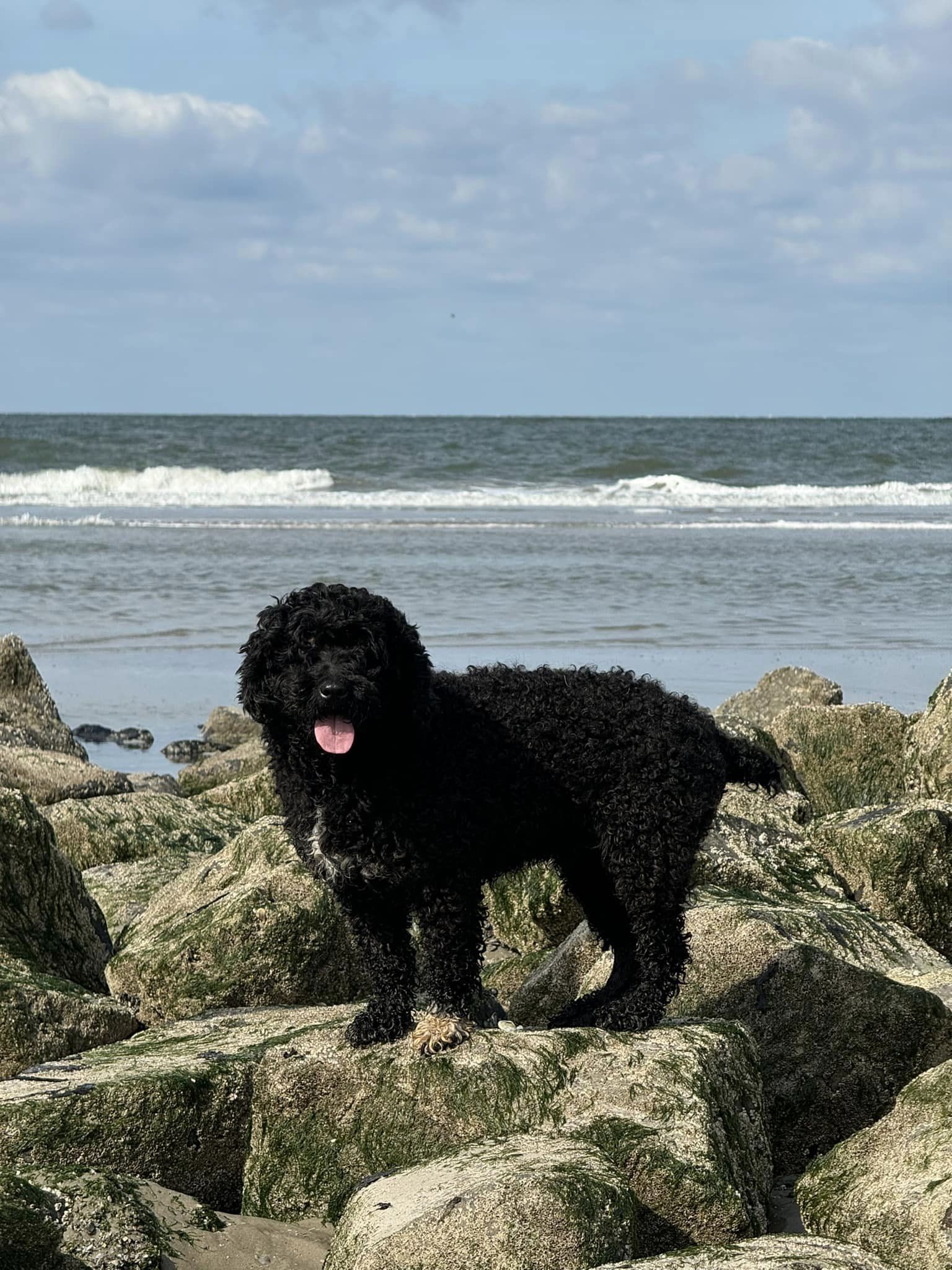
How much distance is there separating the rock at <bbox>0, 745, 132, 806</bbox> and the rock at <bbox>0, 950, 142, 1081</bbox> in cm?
328

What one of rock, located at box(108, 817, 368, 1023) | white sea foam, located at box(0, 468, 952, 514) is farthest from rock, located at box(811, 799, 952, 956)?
white sea foam, located at box(0, 468, 952, 514)

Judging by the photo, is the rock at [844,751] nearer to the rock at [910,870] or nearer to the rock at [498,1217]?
the rock at [910,870]

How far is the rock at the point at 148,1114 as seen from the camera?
15.8 ft

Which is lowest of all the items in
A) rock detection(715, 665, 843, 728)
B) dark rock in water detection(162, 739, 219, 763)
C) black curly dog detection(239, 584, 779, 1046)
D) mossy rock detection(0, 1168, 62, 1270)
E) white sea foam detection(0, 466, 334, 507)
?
dark rock in water detection(162, 739, 219, 763)

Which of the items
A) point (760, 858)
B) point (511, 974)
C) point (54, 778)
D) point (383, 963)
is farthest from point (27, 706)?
point (383, 963)

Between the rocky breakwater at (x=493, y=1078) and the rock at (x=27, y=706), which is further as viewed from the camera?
the rock at (x=27, y=706)

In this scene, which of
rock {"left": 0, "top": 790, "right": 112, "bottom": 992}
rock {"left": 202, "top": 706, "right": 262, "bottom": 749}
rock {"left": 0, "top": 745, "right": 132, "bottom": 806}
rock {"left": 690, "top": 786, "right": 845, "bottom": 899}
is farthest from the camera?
rock {"left": 202, "top": 706, "right": 262, "bottom": 749}

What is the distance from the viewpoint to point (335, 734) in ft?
15.7

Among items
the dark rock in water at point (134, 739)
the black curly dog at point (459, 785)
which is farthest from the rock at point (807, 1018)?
the dark rock in water at point (134, 739)

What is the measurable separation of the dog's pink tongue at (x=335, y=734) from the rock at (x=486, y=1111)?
1.12 metres

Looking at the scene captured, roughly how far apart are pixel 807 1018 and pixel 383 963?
5.78ft

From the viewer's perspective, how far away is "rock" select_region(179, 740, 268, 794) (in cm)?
1109

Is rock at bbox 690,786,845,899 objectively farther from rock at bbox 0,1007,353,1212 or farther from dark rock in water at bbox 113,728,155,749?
dark rock in water at bbox 113,728,155,749

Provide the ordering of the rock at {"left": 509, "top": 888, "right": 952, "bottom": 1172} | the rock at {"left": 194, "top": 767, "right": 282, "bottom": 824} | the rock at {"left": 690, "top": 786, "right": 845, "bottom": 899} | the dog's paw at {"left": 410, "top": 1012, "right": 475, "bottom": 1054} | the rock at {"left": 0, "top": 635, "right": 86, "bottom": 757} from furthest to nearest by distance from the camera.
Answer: the rock at {"left": 0, "top": 635, "right": 86, "bottom": 757}, the rock at {"left": 194, "top": 767, "right": 282, "bottom": 824}, the rock at {"left": 690, "top": 786, "right": 845, "bottom": 899}, the rock at {"left": 509, "top": 888, "right": 952, "bottom": 1172}, the dog's paw at {"left": 410, "top": 1012, "right": 475, "bottom": 1054}
